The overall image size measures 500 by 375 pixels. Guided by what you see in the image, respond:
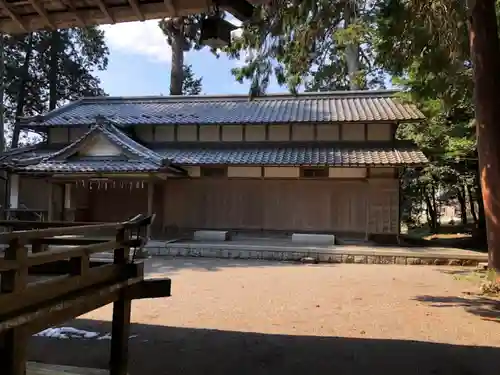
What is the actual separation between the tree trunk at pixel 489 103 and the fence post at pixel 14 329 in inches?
314

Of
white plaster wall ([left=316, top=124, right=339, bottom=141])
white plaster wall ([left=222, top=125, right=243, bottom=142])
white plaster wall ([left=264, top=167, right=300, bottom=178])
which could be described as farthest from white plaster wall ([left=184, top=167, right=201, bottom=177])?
white plaster wall ([left=316, top=124, right=339, bottom=141])

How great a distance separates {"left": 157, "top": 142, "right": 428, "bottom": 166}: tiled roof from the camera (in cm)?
1445

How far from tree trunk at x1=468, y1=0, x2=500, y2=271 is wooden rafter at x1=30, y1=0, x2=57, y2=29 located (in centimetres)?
740

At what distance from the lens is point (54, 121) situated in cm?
1834

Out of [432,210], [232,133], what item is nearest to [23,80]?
[232,133]

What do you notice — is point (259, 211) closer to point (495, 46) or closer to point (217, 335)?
point (495, 46)

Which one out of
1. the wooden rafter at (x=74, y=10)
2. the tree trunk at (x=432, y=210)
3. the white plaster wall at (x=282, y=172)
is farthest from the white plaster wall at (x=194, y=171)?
the tree trunk at (x=432, y=210)

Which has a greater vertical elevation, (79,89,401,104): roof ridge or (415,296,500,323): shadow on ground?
(79,89,401,104): roof ridge

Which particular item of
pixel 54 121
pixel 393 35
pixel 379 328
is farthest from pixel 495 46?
pixel 54 121

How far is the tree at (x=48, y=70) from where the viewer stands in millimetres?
26562

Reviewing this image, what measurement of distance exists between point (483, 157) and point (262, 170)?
8.20 metres

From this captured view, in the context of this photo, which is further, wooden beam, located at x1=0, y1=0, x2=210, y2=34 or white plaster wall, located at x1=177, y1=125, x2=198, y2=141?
white plaster wall, located at x1=177, y1=125, x2=198, y2=141

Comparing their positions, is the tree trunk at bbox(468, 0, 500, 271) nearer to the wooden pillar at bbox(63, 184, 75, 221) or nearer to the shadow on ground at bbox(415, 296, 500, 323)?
the shadow on ground at bbox(415, 296, 500, 323)

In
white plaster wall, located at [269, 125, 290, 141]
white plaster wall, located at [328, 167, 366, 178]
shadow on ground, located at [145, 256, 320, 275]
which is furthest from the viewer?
white plaster wall, located at [269, 125, 290, 141]
